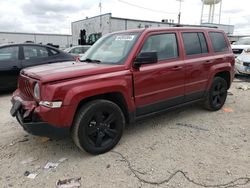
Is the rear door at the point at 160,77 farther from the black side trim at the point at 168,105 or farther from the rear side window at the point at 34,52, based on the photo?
the rear side window at the point at 34,52

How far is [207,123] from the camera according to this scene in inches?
191

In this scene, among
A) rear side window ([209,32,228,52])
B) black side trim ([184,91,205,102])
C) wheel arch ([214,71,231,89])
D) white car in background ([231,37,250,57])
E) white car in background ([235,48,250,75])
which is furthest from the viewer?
white car in background ([231,37,250,57])

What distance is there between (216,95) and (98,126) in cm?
315

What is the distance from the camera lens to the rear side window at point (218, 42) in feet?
17.3

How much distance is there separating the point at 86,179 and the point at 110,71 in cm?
149

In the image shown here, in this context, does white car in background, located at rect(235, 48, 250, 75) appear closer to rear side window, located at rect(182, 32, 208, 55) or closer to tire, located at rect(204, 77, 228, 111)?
tire, located at rect(204, 77, 228, 111)

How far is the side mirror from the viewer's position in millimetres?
3668

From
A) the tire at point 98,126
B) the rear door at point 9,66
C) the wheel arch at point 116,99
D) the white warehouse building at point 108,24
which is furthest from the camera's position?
the white warehouse building at point 108,24

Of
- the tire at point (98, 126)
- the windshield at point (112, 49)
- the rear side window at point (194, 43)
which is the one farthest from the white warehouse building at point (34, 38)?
the tire at point (98, 126)

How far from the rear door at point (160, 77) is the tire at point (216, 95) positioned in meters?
1.06

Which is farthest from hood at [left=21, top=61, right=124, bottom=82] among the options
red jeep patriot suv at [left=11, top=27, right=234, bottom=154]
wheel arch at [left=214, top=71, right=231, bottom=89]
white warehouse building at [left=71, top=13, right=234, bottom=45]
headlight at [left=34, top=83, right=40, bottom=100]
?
white warehouse building at [left=71, top=13, right=234, bottom=45]

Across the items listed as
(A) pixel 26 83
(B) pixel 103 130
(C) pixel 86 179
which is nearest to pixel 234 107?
(B) pixel 103 130

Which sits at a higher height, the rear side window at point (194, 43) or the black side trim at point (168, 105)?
the rear side window at point (194, 43)

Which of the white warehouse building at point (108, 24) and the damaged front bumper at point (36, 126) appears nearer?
the damaged front bumper at point (36, 126)
